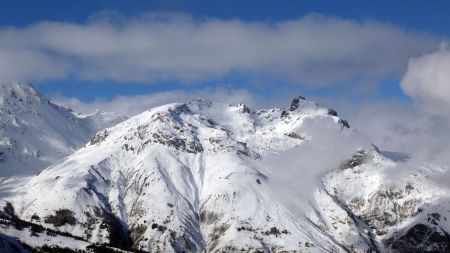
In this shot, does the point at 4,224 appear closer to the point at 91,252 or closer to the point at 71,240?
the point at 71,240

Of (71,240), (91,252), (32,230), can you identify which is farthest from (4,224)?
(91,252)

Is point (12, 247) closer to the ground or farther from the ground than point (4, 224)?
closer to the ground

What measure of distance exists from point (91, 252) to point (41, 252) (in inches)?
601

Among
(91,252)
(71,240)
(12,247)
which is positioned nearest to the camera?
(12,247)

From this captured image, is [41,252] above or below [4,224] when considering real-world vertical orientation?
below

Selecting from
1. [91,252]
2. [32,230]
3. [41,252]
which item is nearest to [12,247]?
[41,252]

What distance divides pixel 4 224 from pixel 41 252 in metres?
35.7

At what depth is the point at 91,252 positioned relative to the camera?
169750mm

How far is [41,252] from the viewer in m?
158

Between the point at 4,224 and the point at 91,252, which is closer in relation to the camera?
the point at 91,252

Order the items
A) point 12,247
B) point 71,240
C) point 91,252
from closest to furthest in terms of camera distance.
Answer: point 12,247
point 91,252
point 71,240

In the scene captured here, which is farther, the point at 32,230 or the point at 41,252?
the point at 32,230

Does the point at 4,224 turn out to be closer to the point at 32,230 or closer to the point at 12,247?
the point at 32,230

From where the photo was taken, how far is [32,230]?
188750 mm
